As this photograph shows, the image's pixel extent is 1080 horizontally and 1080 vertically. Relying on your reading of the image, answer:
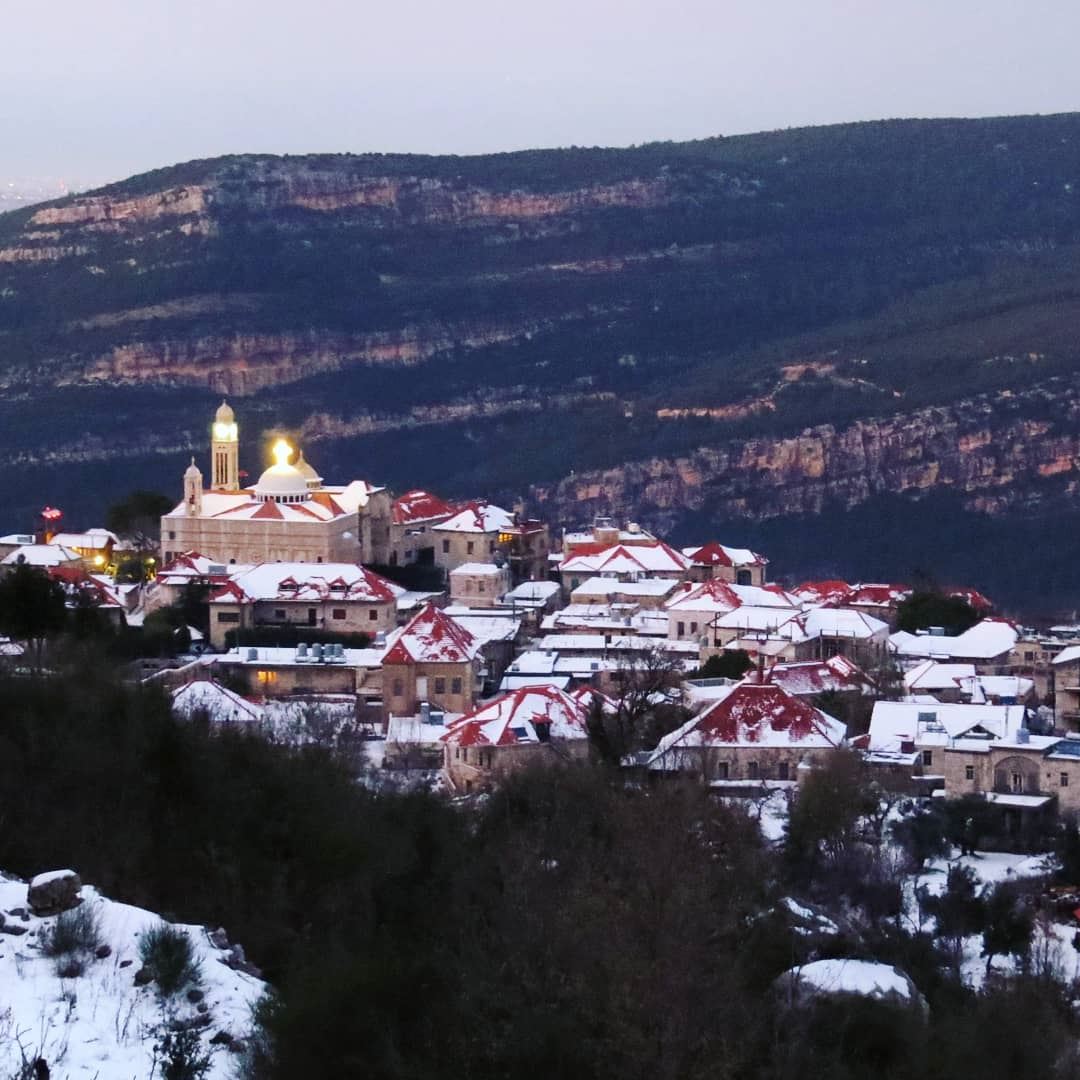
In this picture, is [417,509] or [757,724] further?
[417,509]

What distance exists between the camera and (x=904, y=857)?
32.4 metres

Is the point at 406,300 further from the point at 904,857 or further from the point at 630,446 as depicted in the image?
the point at 904,857

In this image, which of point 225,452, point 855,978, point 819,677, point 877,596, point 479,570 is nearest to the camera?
point 855,978

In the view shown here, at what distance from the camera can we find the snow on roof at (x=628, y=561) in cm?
5475

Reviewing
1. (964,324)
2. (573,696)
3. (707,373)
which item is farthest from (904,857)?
(707,373)

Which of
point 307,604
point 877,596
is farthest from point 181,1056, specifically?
point 877,596

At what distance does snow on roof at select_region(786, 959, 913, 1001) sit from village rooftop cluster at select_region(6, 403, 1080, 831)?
34.5ft

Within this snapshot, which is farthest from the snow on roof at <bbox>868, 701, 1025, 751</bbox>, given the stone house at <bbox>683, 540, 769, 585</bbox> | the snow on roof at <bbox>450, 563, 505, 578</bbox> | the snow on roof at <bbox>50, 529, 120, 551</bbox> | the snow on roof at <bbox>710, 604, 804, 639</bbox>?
the snow on roof at <bbox>50, 529, 120, 551</bbox>

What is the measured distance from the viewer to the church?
52688 mm

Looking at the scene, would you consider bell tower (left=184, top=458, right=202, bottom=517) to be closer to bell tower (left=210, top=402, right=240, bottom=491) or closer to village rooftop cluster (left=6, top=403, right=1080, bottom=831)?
village rooftop cluster (left=6, top=403, right=1080, bottom=831)

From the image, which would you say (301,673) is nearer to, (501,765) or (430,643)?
(430,643)

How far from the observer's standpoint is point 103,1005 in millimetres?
17078

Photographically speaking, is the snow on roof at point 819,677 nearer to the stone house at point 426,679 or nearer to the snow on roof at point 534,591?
the stone house at point 426,679

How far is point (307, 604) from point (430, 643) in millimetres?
5643
